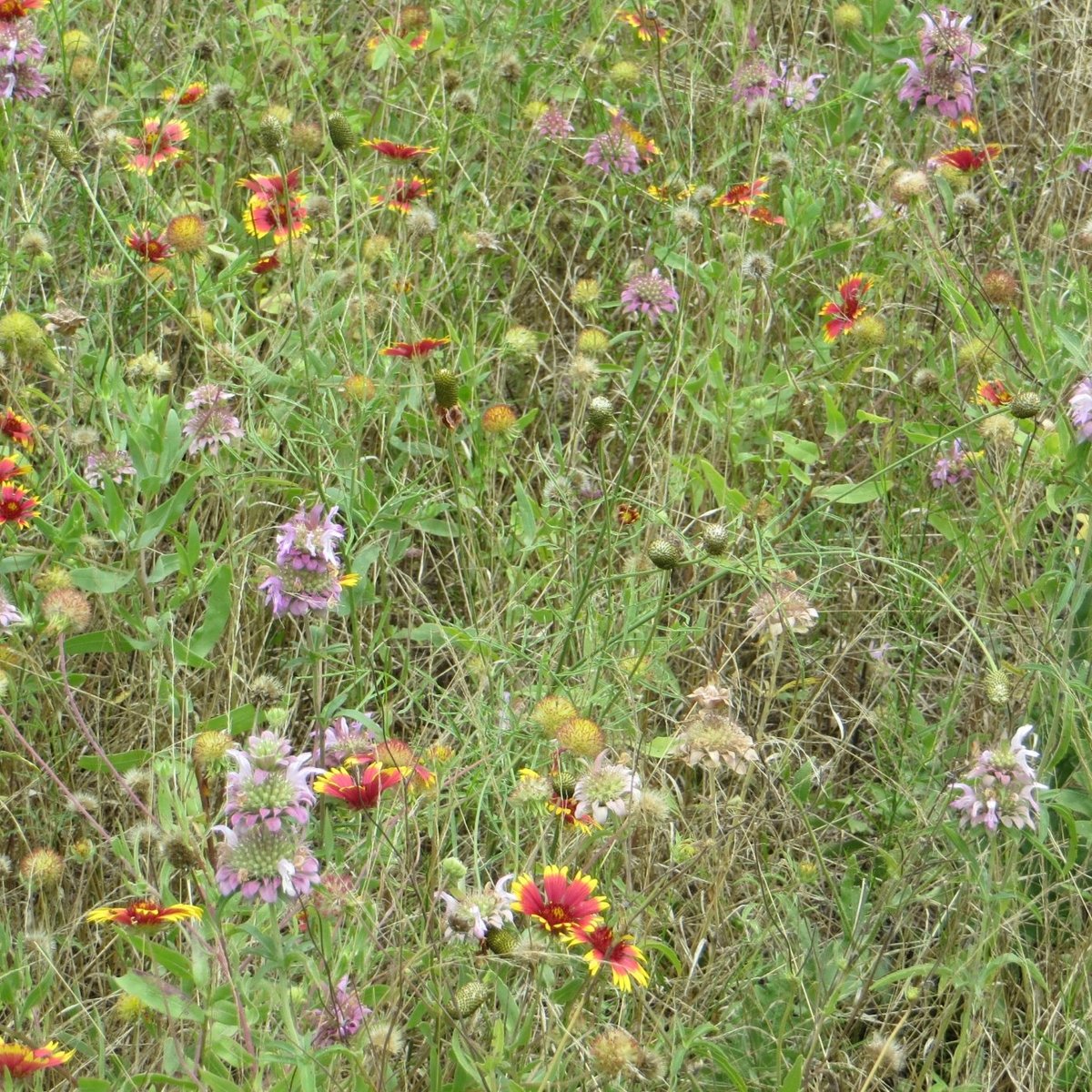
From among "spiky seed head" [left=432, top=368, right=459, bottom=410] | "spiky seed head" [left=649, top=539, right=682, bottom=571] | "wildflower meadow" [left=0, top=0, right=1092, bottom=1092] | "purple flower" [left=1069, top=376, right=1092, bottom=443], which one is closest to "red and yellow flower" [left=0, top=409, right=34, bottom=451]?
"wildflower meadow" [left=0, top=0, right=1092, bottom=1092]

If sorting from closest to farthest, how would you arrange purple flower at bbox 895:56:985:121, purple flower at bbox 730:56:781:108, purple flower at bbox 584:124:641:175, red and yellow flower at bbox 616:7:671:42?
purple flower at bbox 895:56:985:121 → purple flower at bbox 730:56:781:108 → purple flower at bbox 584:124:641:175 → red and yellow flower at bbox 616:7:671:42

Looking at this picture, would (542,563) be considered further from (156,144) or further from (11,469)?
(156,144)

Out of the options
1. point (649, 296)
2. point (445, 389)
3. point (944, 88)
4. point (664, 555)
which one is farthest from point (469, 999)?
point (944, 88)

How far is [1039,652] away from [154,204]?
2.04 meters

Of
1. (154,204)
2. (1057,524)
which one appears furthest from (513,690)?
(154,204)

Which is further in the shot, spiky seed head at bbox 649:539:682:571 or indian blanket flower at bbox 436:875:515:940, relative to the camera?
spiky seed head at bbox 649:539:682:571

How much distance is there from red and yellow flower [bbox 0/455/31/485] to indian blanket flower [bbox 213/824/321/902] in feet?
3.61

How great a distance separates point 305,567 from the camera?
1836 mm

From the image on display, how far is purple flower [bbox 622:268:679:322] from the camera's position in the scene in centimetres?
278

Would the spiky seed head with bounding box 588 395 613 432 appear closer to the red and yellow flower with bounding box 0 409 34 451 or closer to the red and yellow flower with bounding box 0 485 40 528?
the red and yellow flower with bounding box 0 485 40 528

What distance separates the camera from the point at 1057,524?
2.31 meters

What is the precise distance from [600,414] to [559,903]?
823 mm

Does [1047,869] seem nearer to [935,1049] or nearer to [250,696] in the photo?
[935,1049]

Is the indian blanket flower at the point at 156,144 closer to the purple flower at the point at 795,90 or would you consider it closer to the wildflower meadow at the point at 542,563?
the wildflower meadow at the point at 542,563
